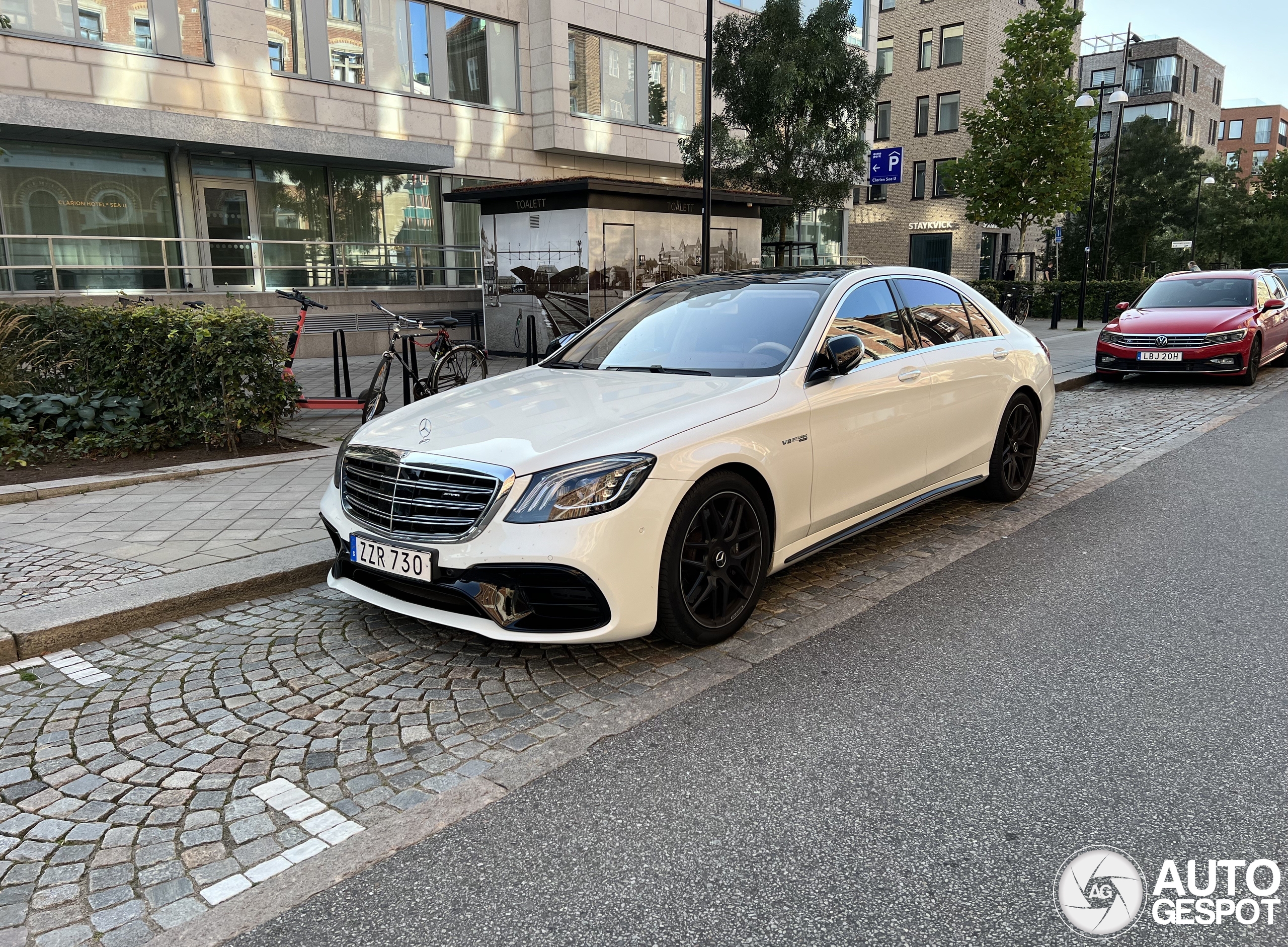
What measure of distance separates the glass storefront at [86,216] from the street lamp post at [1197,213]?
123 ft

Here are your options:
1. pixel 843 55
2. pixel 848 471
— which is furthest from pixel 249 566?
pixel 843 55

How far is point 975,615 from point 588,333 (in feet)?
9.09

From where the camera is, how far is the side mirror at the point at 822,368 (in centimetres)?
467

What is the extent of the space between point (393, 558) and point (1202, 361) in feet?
41.6

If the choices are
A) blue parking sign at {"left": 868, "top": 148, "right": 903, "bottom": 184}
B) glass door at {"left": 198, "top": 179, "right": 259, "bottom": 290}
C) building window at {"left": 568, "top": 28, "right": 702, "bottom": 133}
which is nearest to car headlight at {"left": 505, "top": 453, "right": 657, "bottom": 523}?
glass door at {"left": 198, "top": 179, "right": 259, "bottom": 290}

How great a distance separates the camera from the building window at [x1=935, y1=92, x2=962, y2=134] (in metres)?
45.5

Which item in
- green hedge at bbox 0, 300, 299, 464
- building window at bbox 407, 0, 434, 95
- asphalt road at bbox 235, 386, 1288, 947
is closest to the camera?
asphalt road at bbox 235, 386, 1288, 947

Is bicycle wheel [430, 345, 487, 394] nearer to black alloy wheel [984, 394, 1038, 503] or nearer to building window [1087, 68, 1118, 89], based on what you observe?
black alloy wheel [984, 394, 1038, 503]

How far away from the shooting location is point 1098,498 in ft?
22.9

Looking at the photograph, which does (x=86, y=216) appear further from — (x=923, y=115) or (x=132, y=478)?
(x=923, y=115)

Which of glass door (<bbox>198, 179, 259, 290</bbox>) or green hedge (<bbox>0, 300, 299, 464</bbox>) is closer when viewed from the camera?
green hedge (<bbox>0, 300, 299, 464</bbox>)

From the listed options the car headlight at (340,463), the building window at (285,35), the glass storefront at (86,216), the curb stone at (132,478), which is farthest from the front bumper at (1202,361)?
the building window at (285,35)

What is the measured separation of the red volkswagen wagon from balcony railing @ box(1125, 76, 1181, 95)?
202 feet

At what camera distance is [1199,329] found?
13.0 meters
